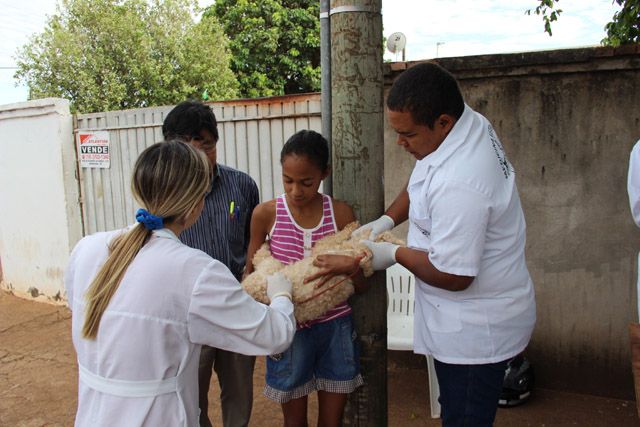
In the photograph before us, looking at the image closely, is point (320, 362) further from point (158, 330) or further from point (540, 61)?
point (540, 61)

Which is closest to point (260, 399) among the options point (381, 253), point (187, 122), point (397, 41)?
point (187, 122)

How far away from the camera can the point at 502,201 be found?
165 cm

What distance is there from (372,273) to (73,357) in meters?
4.34

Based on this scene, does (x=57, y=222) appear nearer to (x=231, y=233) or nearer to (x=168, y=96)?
(x=231, y=233)

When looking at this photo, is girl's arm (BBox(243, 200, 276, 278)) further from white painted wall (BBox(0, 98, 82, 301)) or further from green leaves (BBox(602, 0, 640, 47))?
white painted wall (BBox(0, 98, 82, 301))

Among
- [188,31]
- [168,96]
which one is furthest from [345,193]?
[188,31]

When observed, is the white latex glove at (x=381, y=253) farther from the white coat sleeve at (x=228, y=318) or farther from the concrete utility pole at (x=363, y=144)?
the white coat sleeve at (x=228, y=318)

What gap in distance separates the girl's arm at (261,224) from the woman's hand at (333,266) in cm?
44

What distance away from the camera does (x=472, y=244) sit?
1584mm

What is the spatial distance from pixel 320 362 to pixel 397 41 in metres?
5.18

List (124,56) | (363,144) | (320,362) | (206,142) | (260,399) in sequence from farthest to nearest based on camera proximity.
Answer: (124,56), (260,399), (206,142), (320,362), (363,144)

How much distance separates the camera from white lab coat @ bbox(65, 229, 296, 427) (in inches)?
57.5

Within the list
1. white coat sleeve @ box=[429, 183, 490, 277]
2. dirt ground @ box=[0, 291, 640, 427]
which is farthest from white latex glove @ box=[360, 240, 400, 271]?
dirt ground @ box=[0, 291, 640, 427]

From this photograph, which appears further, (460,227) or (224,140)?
(224,140)
